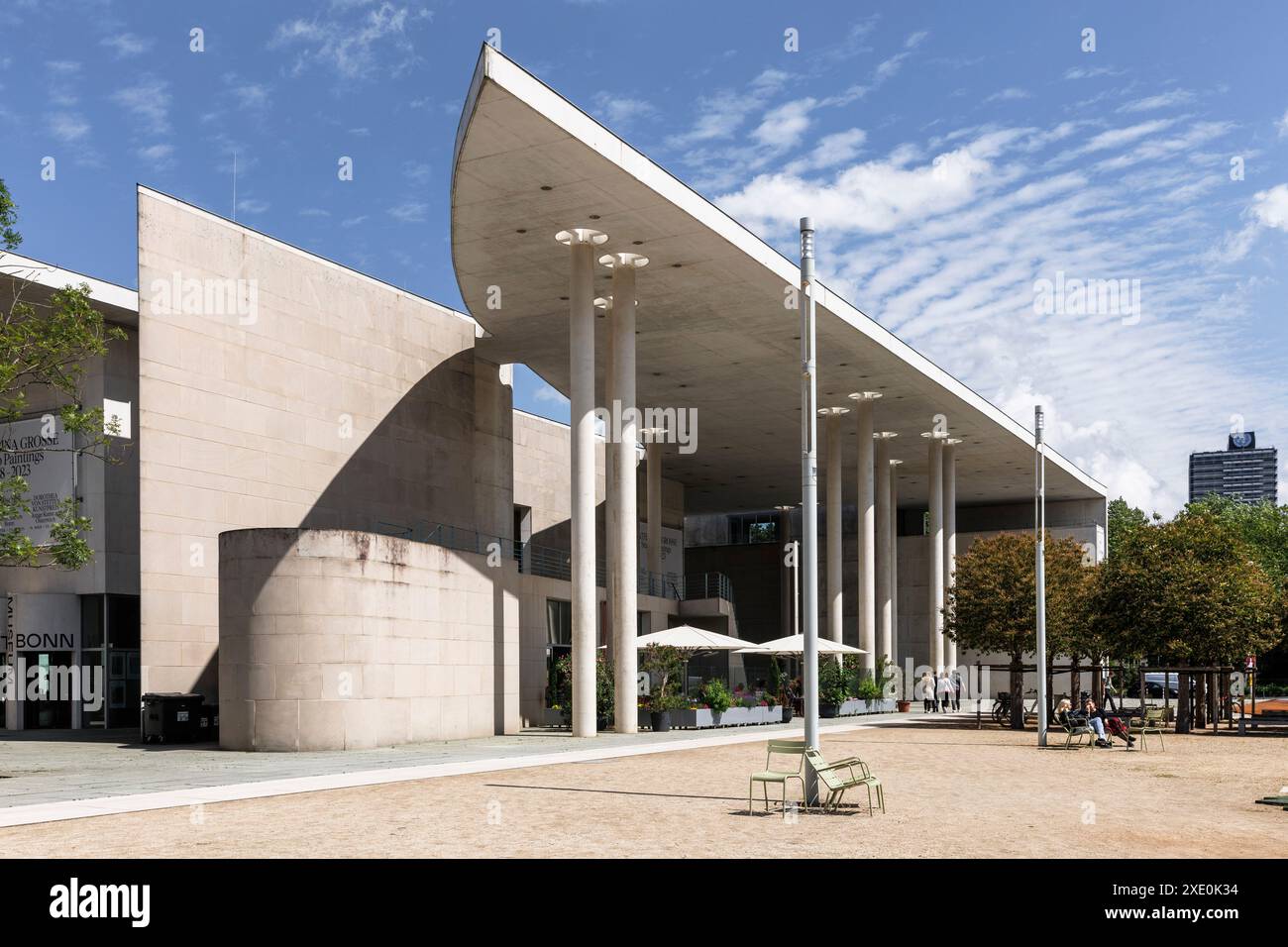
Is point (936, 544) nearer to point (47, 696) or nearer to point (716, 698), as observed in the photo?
point (716, 698)

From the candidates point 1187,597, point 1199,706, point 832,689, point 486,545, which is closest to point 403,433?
point 486,545

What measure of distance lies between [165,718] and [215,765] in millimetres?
8284

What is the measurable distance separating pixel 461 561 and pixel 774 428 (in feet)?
90.1

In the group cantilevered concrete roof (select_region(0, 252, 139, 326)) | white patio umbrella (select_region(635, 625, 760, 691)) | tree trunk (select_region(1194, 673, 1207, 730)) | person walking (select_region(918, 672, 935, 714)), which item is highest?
cantilevered concrete roof (select_region(0, 252, 139, 326))

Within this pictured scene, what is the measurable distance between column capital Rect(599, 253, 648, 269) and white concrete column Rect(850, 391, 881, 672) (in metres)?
18.7

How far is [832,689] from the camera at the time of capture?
1762 inches

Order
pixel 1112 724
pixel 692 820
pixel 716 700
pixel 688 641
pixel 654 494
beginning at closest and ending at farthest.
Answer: pixel 692 820 → pixel 1112 724 → pixel 688 641 → pixel 716 700 → pixel 654 494

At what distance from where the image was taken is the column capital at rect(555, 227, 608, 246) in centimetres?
3197

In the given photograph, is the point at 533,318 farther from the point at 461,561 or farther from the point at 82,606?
the point at 82,606

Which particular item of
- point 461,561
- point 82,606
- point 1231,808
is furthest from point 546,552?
point 1231,808

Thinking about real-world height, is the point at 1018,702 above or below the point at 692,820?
below

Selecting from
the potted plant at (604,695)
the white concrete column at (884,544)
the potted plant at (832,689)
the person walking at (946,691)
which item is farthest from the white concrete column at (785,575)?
the potted plant at (604,695)

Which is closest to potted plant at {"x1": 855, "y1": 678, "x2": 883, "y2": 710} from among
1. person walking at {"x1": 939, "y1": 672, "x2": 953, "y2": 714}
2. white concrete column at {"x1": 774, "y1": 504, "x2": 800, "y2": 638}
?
person walking at {"x1": 939, "y1": 672, "x2": 953, "y2": 714}

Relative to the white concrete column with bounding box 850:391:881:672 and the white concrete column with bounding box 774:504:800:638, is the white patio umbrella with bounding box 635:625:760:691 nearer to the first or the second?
the white concrete column with bounding box 850:391:881:672
